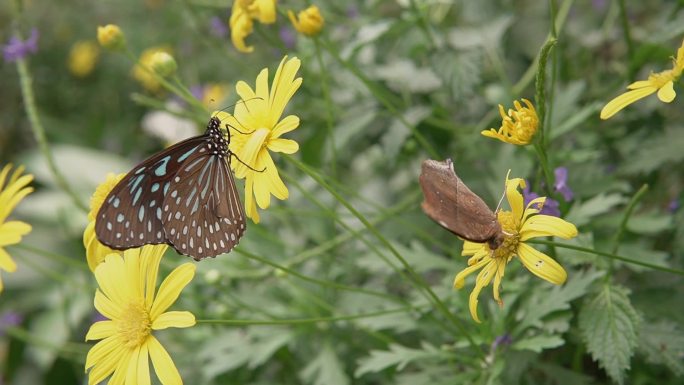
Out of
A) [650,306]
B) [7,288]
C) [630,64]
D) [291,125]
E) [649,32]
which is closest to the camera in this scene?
[291,125]

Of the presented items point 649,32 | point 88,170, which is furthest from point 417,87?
point 88,170

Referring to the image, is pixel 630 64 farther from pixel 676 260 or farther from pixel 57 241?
pixel 57 241

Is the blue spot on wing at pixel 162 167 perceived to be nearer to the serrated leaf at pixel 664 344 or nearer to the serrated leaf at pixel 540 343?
the serrated leaf at pixel 540 343

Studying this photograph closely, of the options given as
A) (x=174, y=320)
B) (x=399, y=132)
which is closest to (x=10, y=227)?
(x=174, y=320)

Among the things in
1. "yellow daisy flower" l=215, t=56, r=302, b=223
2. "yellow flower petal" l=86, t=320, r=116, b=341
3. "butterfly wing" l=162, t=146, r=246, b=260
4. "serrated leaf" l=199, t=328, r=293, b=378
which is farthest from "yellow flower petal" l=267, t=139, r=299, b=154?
"serrated leaf" l=199, t=328, r=293, b=378

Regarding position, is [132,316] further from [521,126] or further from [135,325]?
[521,126]

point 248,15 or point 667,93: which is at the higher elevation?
point 248,15
